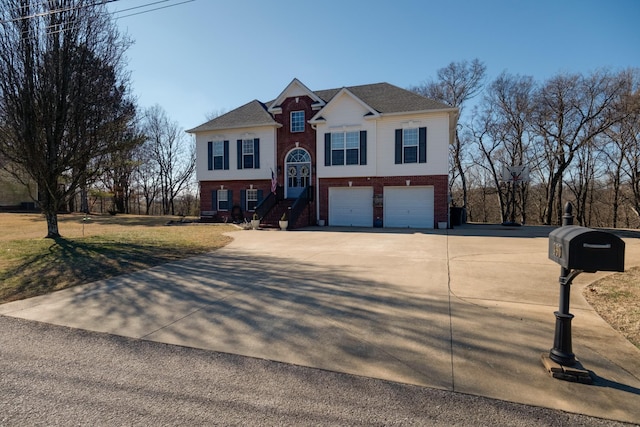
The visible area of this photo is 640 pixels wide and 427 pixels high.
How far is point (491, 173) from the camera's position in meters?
34.1

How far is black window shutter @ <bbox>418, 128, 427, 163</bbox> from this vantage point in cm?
1869

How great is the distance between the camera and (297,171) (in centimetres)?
2198

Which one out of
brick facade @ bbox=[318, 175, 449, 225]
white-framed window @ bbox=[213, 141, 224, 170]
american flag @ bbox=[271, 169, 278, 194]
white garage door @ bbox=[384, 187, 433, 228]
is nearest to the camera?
brick facade @ bbox=[318, 175, 449, 225]

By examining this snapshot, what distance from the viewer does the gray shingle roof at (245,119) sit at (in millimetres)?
22438

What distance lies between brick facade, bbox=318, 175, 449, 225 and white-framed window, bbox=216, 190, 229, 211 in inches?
286

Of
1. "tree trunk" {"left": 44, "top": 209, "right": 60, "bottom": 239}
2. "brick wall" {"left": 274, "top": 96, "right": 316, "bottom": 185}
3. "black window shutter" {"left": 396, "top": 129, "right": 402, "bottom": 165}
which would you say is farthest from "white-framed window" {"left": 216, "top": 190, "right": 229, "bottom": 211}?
"black window shutter" {"left": 396, "top": 129, "right": 402, "bottom": 165}

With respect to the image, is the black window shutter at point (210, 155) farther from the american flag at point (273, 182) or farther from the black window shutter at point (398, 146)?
the black window shutter at point (398, 146)

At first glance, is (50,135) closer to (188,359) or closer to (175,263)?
(175,263)

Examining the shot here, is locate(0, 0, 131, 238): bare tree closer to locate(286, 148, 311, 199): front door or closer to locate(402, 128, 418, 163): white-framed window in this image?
locate(286, 148, 311, 199): front door

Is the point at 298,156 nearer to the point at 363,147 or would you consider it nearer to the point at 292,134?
the point at 292,134

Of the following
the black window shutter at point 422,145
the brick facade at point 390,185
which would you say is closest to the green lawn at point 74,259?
the brick facade at point 390,185

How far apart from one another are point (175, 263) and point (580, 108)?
3208cm

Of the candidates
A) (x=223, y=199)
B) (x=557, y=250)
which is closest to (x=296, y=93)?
(x=223, y=199)

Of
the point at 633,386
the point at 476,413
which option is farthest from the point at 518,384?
the point at 633,386
